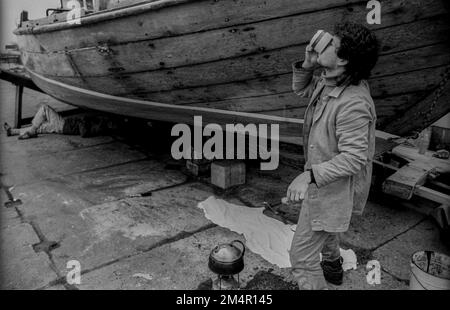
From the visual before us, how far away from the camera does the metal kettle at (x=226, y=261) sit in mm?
2189

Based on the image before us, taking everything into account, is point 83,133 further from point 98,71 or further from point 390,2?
point 390,2

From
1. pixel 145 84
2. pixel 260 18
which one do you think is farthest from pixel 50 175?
pixel 260 18

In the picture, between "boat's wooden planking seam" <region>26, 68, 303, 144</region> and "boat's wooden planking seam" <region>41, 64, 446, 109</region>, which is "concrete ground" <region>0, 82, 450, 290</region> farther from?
"boat's wooden planking seam" <region>41, 64, 446, 109</region>

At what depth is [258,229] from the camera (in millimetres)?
3160

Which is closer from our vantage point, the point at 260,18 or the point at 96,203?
the point at 260,18

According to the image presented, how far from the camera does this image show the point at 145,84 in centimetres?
384

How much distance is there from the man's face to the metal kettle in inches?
51.7

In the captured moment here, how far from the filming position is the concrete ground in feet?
8.32

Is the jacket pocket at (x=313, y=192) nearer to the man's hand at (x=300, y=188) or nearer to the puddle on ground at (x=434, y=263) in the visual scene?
the man's hand at (x=300, y=188)

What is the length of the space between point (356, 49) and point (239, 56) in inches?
57.8

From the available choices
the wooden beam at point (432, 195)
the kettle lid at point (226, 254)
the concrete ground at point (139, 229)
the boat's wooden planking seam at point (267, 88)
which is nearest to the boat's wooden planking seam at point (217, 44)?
the boat's wooden planking seam at point (267, 88)

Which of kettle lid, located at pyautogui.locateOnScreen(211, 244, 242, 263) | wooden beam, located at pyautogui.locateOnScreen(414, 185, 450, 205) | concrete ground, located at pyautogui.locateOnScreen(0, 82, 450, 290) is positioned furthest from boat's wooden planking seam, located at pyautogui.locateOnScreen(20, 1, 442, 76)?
kettle lid, located at pyautogui.locateOnScreen(211, 244, 242, 263)

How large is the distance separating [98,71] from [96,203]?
5.21ft

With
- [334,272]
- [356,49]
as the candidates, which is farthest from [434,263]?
[356,49]
